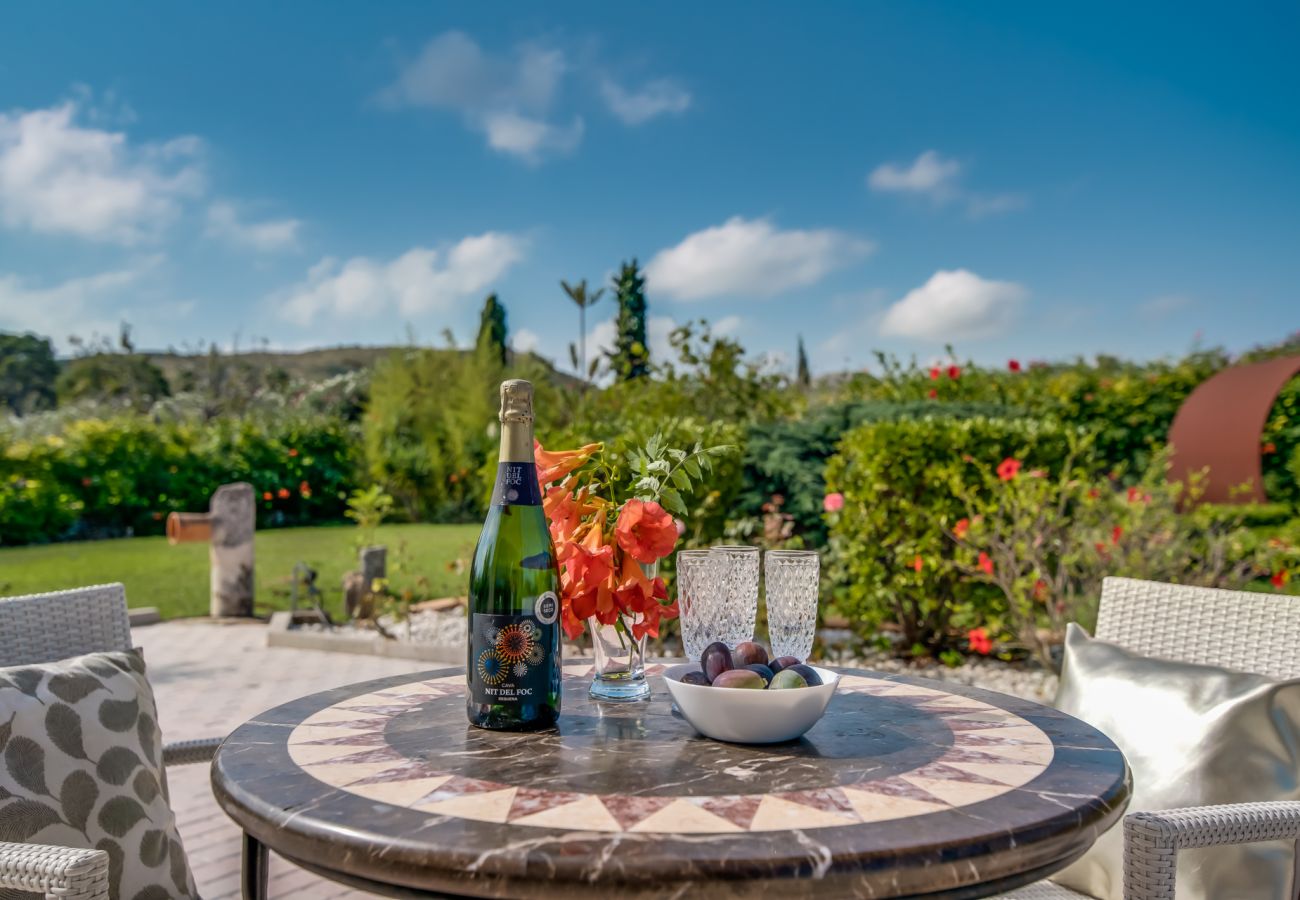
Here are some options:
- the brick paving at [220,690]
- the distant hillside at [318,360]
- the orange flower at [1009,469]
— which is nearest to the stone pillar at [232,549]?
the brick paving at [220,690]

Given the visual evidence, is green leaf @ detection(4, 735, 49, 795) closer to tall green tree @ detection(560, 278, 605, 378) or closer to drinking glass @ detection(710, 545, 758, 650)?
drinking glass @ detection(710, 545, 758, 650)

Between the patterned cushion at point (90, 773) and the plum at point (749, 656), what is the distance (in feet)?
3.31

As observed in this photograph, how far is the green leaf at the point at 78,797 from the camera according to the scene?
1.48 m

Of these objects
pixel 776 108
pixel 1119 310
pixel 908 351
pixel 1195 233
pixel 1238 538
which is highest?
pixel 776 108

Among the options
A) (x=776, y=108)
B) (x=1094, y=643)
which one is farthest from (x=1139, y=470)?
(x=1094, y=643)

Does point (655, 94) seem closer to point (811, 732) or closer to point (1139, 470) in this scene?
point (1139, 470)

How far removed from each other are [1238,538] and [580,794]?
500cm

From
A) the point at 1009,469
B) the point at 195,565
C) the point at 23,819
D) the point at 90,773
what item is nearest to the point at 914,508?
the point at 1009,469

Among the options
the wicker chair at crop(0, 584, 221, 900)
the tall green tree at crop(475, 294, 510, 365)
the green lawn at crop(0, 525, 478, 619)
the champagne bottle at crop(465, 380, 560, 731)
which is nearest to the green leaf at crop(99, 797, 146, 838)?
the wicker chair at crop(0, 584, 221, 900)

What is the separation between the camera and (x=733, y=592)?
1499 millimetres

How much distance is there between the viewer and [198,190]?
1981 cm

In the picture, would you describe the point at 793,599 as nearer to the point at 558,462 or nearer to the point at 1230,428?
the point at 558,462

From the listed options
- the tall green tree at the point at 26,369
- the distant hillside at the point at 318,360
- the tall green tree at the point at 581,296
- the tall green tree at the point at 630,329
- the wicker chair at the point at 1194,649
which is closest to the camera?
the wicker chair at the point at 1194,649

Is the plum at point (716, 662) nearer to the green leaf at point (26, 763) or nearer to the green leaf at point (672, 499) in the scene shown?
the green leaf at point (672, 499)
